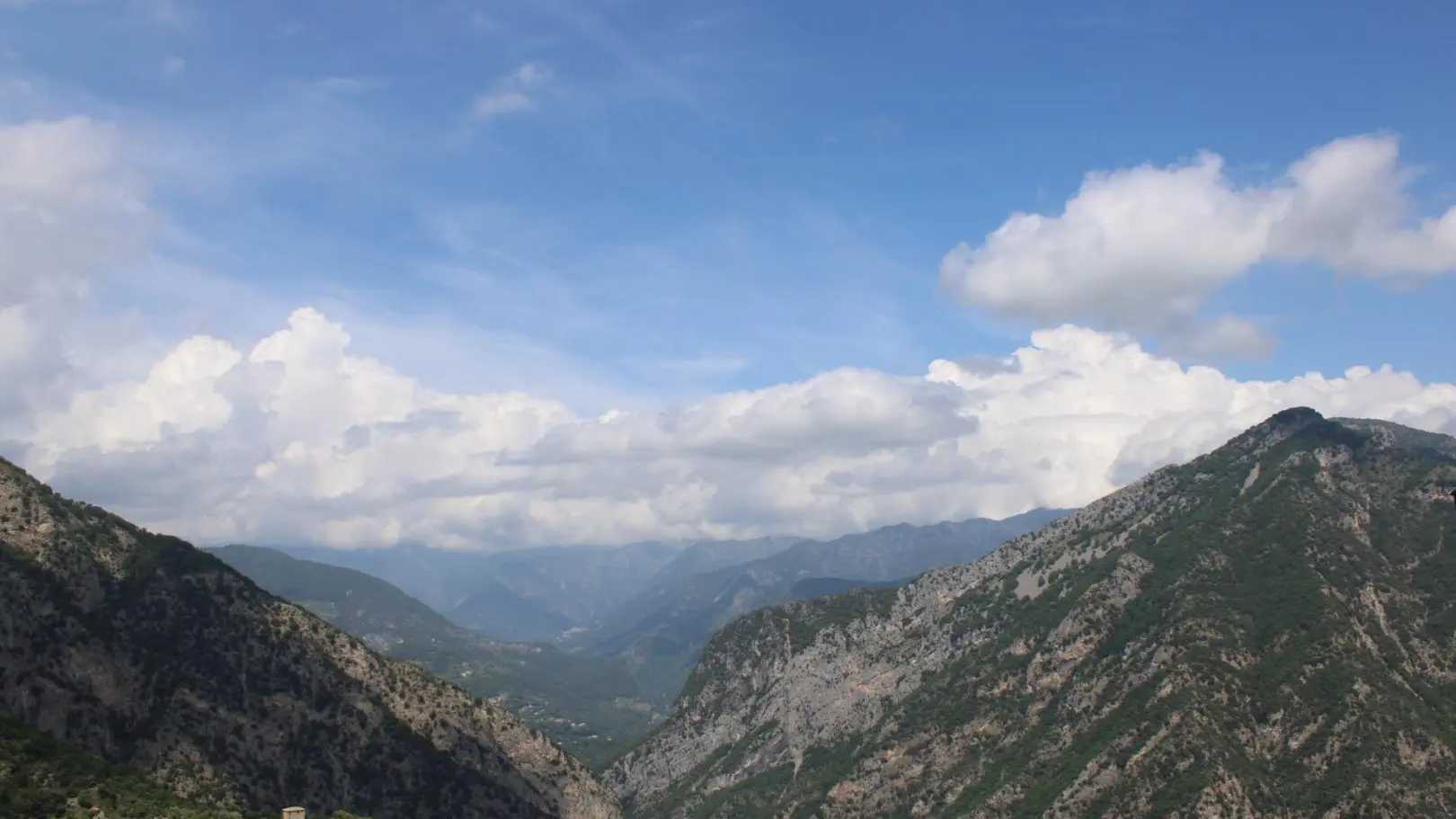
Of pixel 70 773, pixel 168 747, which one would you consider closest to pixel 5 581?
pixel 168 747

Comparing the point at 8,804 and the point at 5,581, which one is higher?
the point at 5,581

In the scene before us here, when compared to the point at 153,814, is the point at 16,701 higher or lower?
higher

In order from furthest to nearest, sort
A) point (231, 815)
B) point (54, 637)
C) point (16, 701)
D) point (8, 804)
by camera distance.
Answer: point (54, 637)
point (16, 701)
point (231, 815)
point (8, 804)

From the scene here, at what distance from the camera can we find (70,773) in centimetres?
14775

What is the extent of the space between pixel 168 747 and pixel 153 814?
6720 centimetres

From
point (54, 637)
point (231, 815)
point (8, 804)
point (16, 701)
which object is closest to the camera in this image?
point (8, 804)

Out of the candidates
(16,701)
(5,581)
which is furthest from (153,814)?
(5,581)

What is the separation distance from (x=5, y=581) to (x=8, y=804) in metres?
76.9

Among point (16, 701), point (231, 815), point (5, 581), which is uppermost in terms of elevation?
point (5, 581)

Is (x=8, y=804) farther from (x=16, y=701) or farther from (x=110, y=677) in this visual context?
(x=110, y=677)

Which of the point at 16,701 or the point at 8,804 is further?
the point at 16,701

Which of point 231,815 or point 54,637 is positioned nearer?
point 231,815

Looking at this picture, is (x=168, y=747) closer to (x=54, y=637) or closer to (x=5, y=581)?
(x=54, y=637)

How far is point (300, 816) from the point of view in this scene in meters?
135
